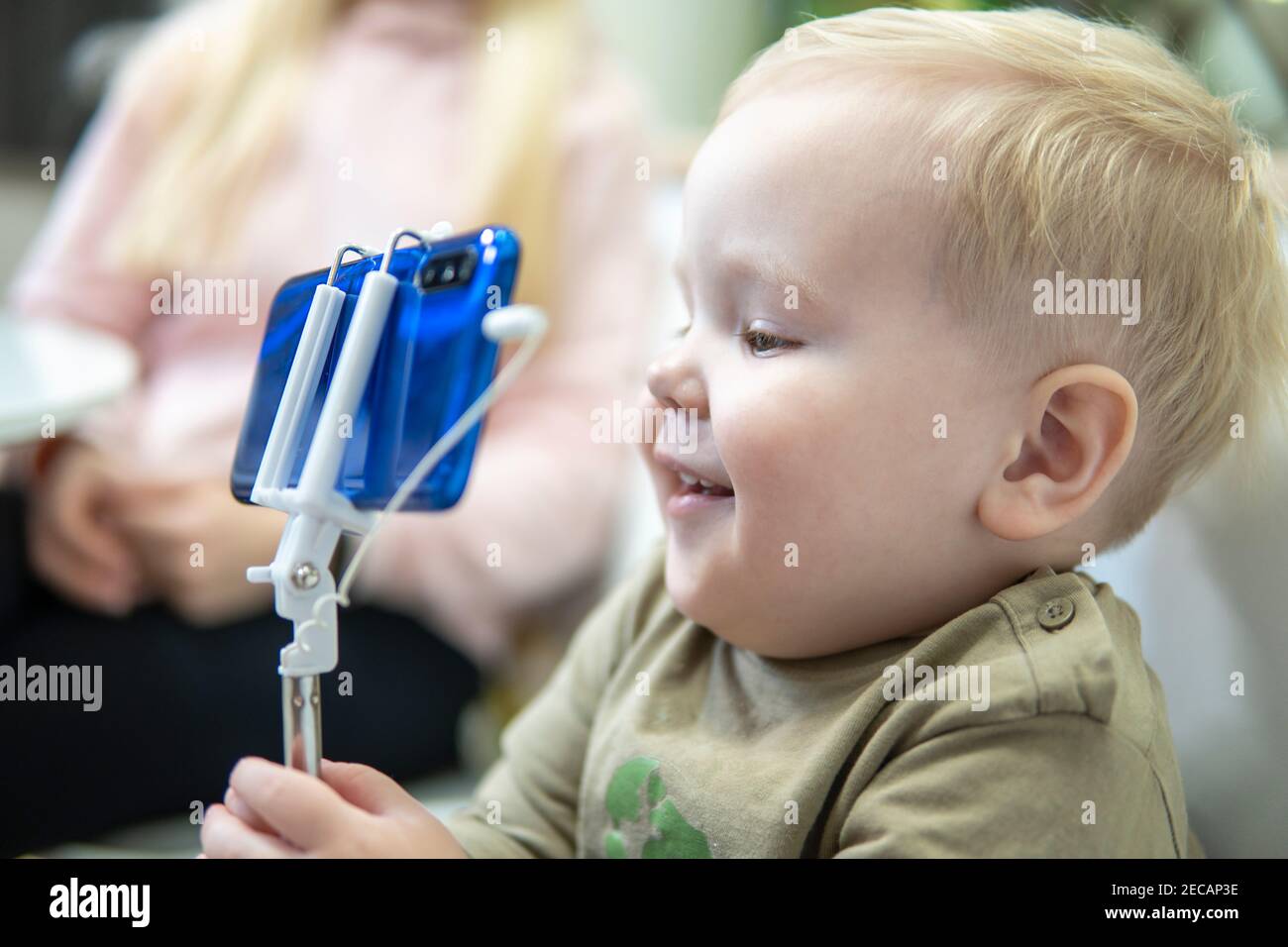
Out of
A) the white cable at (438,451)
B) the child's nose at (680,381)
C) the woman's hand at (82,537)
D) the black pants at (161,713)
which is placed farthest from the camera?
the woman's hand at (82,537)

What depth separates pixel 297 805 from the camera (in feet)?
1.58

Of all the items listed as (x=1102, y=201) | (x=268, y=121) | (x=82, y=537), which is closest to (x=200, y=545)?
(x=82, y=537)

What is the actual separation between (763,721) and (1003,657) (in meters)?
0.13

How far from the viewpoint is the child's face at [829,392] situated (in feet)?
1.77

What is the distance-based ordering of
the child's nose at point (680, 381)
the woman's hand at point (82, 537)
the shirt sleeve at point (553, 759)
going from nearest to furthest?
1. the child's nose at point (680, 381)
2. the shirt sleeve at point (553, 759)
3. the woman's hand at point (82, 537)

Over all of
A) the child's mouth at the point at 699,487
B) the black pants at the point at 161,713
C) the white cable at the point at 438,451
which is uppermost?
the white cable at the point at 438,451

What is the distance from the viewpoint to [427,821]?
0.53m

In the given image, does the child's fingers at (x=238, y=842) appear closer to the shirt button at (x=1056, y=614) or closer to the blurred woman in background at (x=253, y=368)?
the shirt button at (x=1056, y=614)

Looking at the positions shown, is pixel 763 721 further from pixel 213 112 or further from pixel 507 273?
pixel 213 112

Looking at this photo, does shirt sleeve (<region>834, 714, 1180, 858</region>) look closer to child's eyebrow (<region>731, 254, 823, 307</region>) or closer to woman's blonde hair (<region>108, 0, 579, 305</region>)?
child's eyebrow (<region>731, 254, 823, 307</region>)

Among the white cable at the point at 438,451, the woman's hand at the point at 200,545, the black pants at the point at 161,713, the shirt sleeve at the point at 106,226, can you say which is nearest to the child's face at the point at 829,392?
the white cable at the point at 438,451

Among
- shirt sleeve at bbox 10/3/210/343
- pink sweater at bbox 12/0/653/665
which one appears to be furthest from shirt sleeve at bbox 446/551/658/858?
shirt sleeve at bbox 10/3/210/343

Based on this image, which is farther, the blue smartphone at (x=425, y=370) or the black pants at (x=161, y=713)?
the black pants at (x=161, y=713)

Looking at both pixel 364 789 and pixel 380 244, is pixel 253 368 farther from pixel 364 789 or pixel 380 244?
pixel 364 789
